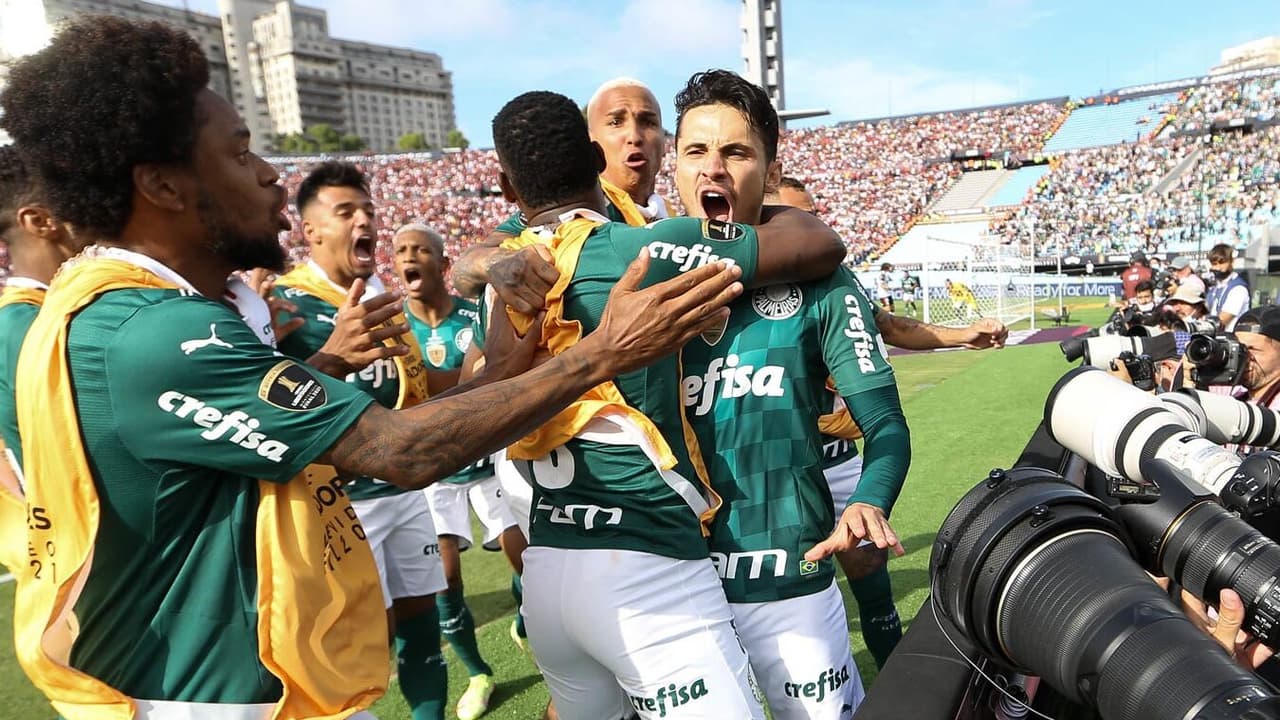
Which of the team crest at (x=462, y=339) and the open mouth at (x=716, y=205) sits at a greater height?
the open mouth at (x=716, y=205)

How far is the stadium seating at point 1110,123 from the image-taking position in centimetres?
3806

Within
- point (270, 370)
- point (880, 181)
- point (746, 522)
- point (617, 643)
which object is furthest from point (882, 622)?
point (880, 181)

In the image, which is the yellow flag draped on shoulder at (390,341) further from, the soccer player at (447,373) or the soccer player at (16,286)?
the soccer player at (16,286)

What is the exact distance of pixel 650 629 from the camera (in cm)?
173

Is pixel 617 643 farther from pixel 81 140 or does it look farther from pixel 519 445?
pixel 81 140

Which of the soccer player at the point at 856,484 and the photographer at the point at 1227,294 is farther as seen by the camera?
the photographer at the point at 1227,294

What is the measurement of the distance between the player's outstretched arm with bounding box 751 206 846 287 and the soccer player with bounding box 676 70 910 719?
99mm

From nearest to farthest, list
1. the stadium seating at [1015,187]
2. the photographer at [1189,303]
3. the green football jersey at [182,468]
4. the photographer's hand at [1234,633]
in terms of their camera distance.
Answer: the green football jersey at [182,468], the photographer's hand at [1234,633], the photographer at [1189,303], the stadium seating at [1015,187]

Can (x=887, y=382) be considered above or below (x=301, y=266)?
below

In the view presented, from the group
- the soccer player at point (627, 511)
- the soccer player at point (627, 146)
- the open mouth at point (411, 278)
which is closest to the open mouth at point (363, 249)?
the open mouth at point (411, 278)

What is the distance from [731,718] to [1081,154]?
134ft

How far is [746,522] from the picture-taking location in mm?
1945

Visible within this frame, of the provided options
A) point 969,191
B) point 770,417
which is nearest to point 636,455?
point 770,417

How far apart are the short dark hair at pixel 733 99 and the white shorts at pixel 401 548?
223 centimetres
